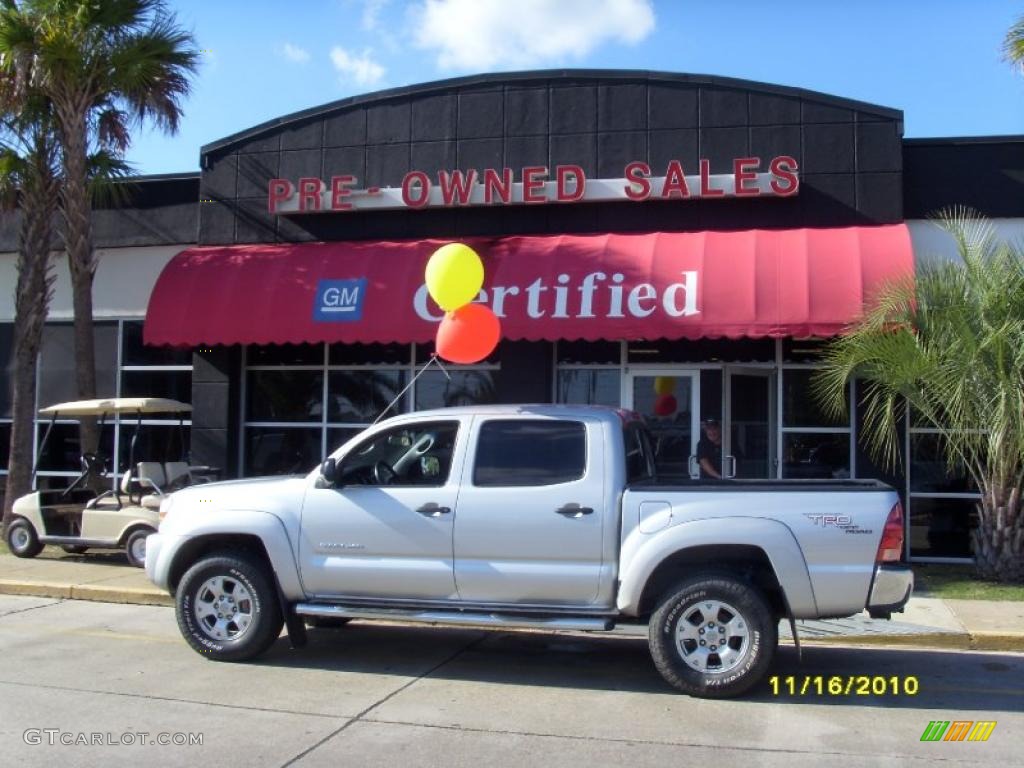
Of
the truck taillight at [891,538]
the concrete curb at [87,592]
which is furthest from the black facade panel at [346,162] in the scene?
the truck taillight at [891,538]

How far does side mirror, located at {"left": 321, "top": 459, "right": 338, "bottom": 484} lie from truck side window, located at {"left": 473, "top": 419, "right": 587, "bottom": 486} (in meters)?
1.04

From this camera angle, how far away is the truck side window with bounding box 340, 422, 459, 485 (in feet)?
24.4

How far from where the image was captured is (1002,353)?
10.4 meters

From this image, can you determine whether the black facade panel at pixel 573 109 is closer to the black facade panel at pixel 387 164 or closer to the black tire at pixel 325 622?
the black facade panel at pixel 387 164

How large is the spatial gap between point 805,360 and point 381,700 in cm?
862

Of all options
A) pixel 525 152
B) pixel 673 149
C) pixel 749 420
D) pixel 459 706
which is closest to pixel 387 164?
pixel 525 152

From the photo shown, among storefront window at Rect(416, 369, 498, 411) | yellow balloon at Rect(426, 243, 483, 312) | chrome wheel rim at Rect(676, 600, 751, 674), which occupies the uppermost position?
yellow balloon at Rect(426, 243, 483, 312)

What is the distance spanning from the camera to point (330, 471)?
7.36 metres

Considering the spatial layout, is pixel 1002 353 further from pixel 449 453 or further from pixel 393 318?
pixel 393 318

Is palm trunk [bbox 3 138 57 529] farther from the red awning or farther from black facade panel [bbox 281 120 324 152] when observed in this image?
black facade panel [bbox 281 120 324 152]

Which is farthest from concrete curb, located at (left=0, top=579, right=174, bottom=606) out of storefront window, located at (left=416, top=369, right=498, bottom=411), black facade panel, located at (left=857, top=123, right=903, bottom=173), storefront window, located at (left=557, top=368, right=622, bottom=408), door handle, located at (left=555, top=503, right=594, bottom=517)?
black facade panel, located at (left=857, top=123, right=903, bottom=173)

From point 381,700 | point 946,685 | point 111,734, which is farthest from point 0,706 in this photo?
point 946,685

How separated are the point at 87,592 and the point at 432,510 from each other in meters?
5.46
